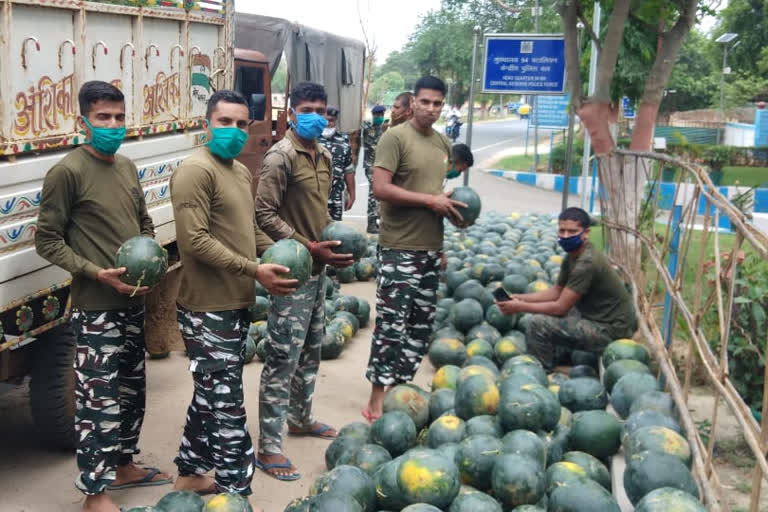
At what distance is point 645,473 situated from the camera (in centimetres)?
387

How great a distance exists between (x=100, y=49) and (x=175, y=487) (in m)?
2.70

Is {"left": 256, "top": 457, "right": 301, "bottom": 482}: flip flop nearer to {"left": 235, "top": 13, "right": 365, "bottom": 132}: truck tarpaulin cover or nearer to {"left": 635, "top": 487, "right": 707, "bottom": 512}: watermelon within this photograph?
{"left": 635, "top": 487, "right": 707, "bottom": 512}: watermelon

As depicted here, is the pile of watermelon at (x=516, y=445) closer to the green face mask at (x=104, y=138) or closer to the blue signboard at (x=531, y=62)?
the green face mask at (x=104, y=138)

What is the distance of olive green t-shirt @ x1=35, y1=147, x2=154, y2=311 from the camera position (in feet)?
12.5

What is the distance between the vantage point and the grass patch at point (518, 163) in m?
27.8

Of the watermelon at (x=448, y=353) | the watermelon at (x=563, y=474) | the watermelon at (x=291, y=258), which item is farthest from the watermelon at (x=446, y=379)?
the watermelon at (x=291, y=258)

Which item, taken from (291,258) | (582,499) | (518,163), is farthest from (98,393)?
(518,163)

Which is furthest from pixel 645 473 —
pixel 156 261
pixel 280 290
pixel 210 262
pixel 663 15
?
pixel 663 15

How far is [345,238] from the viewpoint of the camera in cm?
471

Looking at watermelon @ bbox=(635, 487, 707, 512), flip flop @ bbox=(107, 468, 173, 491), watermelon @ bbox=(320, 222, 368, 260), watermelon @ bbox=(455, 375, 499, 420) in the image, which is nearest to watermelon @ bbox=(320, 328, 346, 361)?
watermelon @ bbox=(455, 375, 499, 420)

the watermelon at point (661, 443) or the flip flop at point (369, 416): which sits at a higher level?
the watermelon at point (661, 443)

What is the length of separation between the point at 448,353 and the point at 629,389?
1837mm

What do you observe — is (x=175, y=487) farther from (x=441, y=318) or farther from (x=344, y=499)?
(x=441, y=318)

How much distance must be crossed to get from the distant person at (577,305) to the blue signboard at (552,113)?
15.0m
